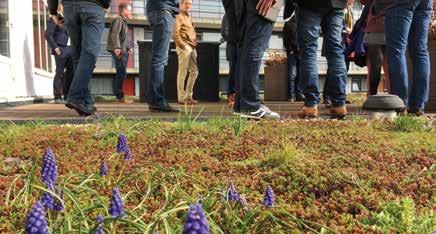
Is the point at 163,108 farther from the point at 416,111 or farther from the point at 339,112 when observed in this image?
the point at 416,111

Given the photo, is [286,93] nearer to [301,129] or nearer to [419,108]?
[419,108]

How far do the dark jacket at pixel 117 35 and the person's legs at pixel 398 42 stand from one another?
6.68 metres

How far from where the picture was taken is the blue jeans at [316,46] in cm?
469

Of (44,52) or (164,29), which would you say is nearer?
(164,29)

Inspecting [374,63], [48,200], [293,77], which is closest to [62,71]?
[293,77]

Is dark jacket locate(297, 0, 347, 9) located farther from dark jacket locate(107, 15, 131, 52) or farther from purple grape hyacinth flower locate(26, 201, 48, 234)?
dark jacket locate(107, 15, 131, 52)

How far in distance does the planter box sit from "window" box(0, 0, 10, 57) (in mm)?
5629

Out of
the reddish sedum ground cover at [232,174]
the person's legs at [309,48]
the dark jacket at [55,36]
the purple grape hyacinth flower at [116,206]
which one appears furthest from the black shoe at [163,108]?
the dark jacket at [55,36]

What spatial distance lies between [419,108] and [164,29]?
8.24ft

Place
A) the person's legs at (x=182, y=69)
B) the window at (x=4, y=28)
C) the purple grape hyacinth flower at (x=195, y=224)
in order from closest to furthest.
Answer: the purple grape hyacinth flower at (x=195, y=224), the person's legs at (x=182, y=69), the window at (x=4, y=28)

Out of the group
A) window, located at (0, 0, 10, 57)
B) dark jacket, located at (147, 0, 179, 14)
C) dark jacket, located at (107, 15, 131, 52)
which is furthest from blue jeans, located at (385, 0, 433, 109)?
dark jacket, located at (107, 15, 131, 52)

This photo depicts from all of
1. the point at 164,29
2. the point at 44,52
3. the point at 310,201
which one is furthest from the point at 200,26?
the point at 310,201

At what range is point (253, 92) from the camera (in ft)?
14.7

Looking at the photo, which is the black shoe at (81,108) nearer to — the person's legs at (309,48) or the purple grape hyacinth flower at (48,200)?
the person's legs at (309,48)
